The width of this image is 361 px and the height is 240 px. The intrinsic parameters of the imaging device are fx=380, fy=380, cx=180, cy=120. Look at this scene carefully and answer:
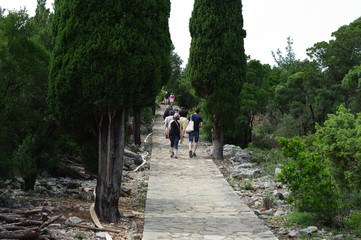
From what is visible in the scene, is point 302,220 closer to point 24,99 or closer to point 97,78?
point 97,78

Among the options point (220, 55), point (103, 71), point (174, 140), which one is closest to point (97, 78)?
point (103, 71)

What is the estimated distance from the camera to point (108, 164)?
271 inches

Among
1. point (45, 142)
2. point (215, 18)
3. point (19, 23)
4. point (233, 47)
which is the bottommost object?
point (45, 142)

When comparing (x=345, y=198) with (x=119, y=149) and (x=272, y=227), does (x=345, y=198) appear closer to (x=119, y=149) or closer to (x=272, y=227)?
(x=272, y=227)

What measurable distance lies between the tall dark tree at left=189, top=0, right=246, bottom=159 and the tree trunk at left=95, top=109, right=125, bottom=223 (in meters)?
7.71

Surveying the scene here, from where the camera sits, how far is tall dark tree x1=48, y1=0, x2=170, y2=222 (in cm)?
647

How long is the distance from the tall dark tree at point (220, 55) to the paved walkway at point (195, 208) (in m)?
2.45

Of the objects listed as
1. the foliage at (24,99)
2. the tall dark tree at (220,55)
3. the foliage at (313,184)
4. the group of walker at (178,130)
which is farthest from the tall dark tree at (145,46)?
the group of walker at (178,130)

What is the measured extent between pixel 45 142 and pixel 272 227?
480 centimetres

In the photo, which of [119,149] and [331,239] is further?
[119,149]

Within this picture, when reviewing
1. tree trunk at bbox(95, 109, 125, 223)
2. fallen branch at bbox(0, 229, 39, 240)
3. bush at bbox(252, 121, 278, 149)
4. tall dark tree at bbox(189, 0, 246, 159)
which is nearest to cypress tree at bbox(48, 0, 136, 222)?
tree trunk at bbox(95, 109, 125, 223)

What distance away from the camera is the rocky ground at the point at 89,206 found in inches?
230

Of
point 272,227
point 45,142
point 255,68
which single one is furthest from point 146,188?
point 255,68

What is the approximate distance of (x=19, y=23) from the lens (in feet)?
24.8
